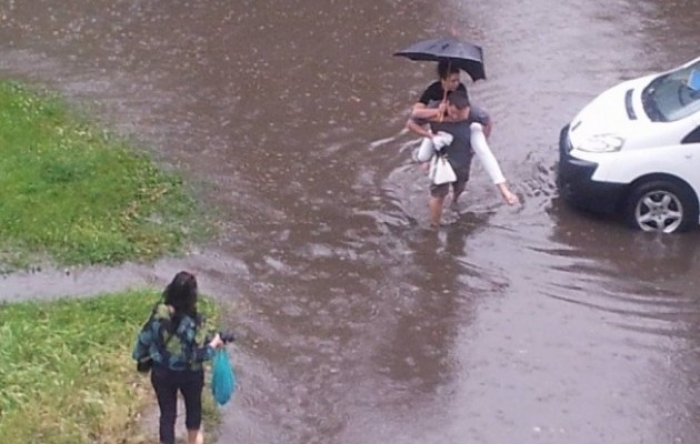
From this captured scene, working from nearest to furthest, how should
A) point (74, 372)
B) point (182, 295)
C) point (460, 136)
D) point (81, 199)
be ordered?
1. point (182, 295)
2. point (74, 372)
3. point (460, 136)
4. point (81, 199)

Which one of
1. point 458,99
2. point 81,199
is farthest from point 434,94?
point 81,199

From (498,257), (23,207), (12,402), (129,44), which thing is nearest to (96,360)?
(12,402)

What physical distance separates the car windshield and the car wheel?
24.6 inches

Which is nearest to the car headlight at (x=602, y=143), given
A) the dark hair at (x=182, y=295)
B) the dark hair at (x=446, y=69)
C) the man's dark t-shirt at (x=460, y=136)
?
the man's dark t-shirt at (x=460, y=136)

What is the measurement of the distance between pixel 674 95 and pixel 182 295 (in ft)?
20.6

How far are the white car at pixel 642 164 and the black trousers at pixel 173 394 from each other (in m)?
4.96

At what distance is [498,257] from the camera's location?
1085 cm

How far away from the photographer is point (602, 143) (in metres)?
11.3

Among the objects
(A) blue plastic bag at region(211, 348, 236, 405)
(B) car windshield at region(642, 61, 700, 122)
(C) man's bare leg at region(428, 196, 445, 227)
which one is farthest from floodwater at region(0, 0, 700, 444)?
(B) car windshield at region(642, 61, 700, 122)

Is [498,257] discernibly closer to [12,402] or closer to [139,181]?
[139,181]

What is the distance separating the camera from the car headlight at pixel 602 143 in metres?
11.2

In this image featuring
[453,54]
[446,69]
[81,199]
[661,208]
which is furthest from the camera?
[81,199]

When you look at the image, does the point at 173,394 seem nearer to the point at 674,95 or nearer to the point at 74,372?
the point at 74,372

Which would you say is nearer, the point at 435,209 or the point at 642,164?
the point at 642,164
